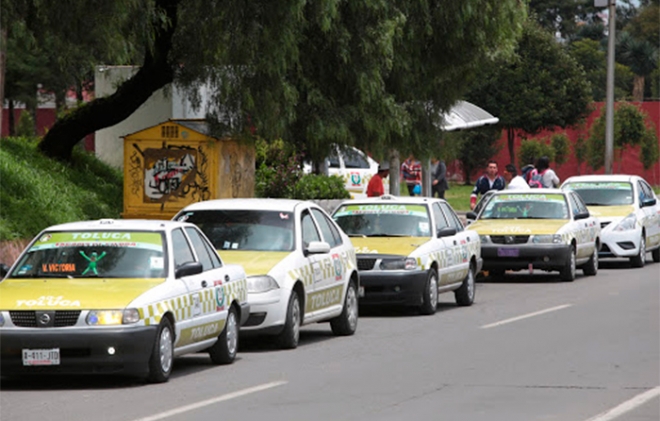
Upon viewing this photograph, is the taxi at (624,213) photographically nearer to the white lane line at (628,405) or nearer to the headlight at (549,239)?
the headlight at (549,239)

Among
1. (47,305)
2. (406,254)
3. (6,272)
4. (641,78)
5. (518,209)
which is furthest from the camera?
(641,78)

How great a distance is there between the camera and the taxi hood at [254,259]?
605 inches

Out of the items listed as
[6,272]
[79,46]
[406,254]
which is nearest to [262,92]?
[79,46]

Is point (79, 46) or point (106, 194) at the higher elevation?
point (79, 46)

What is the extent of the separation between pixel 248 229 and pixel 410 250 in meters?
3.60

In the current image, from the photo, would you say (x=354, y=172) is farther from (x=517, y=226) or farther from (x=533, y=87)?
(x=533, y=87)

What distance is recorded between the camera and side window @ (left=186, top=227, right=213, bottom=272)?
14.2m

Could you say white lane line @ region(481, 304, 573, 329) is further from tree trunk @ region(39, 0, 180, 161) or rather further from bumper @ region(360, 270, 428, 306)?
tree trunk @ region(39, 0, 180, 161)

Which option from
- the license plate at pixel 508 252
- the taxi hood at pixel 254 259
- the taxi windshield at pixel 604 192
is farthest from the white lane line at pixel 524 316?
the taxi windshield at pixel 604 192

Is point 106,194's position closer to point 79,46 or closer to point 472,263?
point 79,46

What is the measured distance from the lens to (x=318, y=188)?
3400 centimetres

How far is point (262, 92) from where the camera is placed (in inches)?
912

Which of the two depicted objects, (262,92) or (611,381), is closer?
(611,381)

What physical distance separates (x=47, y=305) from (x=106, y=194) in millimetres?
15103
